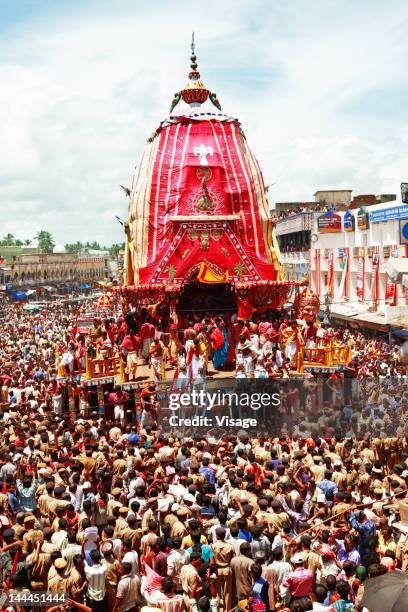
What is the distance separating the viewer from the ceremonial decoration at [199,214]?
68.5 feet

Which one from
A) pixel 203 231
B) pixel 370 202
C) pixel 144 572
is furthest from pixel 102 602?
pixel 370 202

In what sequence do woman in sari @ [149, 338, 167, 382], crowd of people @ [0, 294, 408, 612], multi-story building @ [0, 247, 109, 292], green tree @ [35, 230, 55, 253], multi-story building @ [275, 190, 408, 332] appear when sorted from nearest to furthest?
crowd of people @ [0, 294, 408, 612] → woman in sari @ [149, 338, 167, 382] → multi-story building @ [275, 190, 408, 332] → multi-story building @ [0, 247, 109, 292] → green tree @ [35, 230, 55, 253]

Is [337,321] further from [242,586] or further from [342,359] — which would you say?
[242,586]

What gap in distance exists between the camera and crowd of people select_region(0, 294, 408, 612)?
6973 millimetres

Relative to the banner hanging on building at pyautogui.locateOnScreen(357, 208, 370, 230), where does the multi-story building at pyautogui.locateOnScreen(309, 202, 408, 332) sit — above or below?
below

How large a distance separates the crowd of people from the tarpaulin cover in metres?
7.48

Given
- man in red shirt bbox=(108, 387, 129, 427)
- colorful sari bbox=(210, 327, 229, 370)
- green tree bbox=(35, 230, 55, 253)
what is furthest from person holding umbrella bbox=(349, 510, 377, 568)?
green tree bbox=(35, 230, 55, 253)

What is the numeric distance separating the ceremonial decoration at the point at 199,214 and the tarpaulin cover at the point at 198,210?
0.03m

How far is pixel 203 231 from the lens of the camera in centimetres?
2102

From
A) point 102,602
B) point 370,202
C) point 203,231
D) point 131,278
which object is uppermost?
point 370,202

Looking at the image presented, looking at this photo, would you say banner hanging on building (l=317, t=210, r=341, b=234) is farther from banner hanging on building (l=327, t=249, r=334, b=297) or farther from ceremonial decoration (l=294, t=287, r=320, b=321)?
ceremonial decoration (l=294, t=287, r=320, b=321)

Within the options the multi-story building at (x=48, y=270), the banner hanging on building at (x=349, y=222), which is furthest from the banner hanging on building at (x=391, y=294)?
the multi-story building at (x=48, y=270)

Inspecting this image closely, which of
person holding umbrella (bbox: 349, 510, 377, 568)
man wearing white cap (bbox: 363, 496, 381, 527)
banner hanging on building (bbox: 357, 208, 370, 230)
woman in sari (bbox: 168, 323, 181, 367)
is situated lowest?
person holding umbrella (bbox: 349, 510, 377, 568)

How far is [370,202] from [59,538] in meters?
47.5
